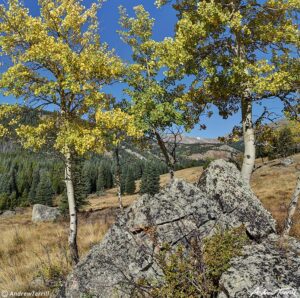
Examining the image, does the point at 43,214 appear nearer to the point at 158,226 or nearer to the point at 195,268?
the point at 158,226

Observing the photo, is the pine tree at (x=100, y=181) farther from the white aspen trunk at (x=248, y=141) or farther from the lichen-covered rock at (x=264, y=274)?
the lichen-covered rock at (x=264, y=274)

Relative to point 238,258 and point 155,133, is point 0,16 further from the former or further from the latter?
point 238,258

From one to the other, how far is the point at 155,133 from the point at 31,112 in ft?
20.4

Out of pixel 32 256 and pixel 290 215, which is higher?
pixel 290 215

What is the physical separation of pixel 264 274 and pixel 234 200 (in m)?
2.72

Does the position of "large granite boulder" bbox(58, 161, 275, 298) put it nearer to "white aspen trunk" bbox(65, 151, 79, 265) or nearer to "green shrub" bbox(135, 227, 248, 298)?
"green shrub" bbox(135, 227, 248, 298)

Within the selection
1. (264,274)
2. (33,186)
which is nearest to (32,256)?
(264,274)

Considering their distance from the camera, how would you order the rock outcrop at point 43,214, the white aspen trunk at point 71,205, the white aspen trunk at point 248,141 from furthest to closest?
the rock outcrop at point 43,214
the white aspen trunk at point 71,205
the white aspen trunk at point 248,141

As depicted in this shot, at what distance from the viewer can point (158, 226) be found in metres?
7.66

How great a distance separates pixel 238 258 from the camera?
6.45 m

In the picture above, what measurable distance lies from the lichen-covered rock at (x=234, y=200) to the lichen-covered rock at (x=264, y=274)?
121 cm

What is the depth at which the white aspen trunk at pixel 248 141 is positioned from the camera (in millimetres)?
10898

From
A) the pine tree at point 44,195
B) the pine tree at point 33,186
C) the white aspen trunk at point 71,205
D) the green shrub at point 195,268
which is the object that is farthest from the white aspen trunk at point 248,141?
the pine tree at point 33,186

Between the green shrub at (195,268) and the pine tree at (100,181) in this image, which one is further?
the pine tree at (100,181)
